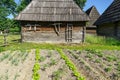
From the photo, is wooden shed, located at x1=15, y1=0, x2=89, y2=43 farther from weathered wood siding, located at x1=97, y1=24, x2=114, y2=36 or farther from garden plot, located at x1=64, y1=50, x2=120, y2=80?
garden plot, located at x1=64, y1=50, x2=120, y2=80

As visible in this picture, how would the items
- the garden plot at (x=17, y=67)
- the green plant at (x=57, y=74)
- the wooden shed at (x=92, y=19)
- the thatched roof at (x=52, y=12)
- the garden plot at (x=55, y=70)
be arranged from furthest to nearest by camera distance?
the wooden shed at (x=92, y=19) < the thatched roof at (x=52, y=12) < the garden plot at (x=17, y=67) < the garden plot at (x=55, y=70) < the green plant at (x=57, y=74)

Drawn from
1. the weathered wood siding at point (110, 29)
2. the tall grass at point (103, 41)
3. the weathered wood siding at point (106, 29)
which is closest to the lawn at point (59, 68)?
the tall grass at point (103, 41)

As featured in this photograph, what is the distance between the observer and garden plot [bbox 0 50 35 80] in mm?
10070

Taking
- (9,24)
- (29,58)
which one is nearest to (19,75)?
(29,58)

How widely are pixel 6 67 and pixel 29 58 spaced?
2.10 meters

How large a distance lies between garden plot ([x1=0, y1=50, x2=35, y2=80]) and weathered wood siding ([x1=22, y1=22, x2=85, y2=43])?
641cm

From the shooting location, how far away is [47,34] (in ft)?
70.6

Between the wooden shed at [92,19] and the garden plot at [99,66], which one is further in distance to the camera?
the wooden shed at [92,19]

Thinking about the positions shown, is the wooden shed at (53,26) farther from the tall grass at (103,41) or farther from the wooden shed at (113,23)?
the wooden shed at (113,23)

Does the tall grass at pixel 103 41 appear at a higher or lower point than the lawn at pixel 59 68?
higher

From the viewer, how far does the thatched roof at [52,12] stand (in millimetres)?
21109

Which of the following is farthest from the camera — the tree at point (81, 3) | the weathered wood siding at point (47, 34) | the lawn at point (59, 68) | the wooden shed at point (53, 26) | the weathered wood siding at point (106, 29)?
the tree at point (81, 3)

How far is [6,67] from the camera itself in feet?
38.6

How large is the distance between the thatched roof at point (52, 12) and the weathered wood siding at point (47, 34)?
25.4 inches
